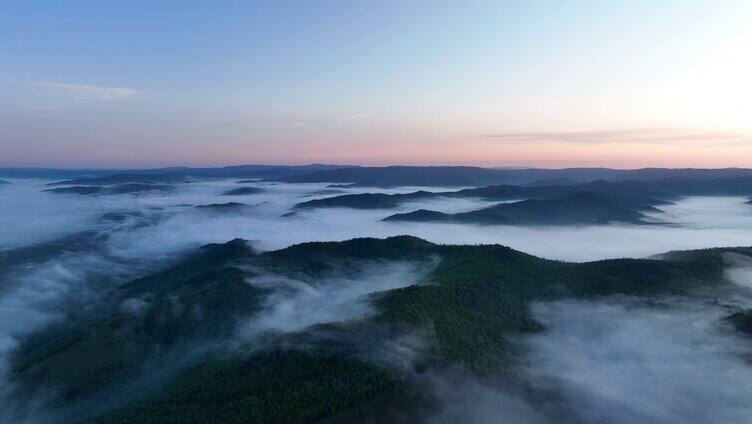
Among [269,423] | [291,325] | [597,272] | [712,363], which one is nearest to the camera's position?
[269,423]

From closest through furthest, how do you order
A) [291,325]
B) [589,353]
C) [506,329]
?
1. [589,353]
2. [506,329]
3. [291,325]

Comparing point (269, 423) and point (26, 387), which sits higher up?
point (269, 423)

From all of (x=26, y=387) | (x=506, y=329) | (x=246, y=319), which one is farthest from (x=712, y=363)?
(x=26, y=387)

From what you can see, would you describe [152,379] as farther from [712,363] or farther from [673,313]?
[673,313]

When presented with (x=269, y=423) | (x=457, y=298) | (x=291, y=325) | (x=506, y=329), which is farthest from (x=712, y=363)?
(x=291, y=325)

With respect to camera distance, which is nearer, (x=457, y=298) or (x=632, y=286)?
(x=457, y=298)

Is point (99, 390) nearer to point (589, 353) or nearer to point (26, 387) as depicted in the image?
point (26, 387)
